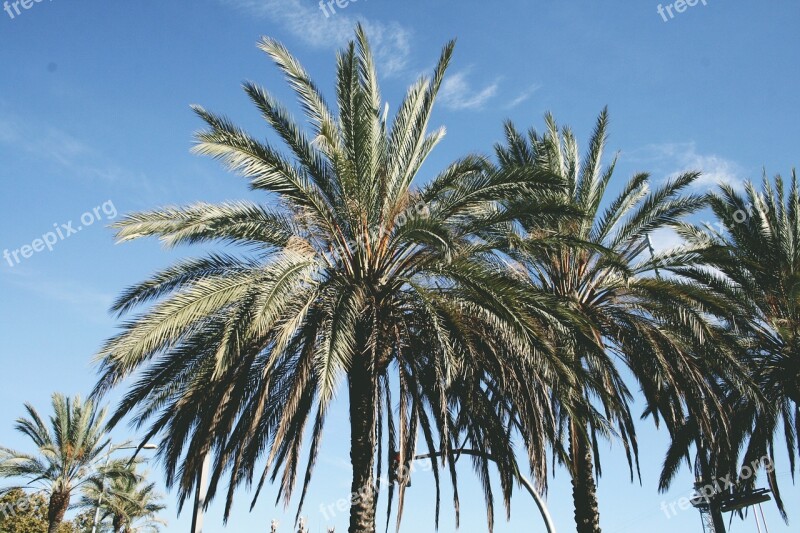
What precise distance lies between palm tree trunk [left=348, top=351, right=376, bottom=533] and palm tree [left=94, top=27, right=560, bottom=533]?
2cm

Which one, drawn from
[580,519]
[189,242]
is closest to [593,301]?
[580,519]

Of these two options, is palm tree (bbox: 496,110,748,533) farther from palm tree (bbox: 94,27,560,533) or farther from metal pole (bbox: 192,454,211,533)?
metal pole (bbox: 192,454,211,533)

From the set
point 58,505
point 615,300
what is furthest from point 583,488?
point 58,505

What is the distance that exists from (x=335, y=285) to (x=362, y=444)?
2.52 meters

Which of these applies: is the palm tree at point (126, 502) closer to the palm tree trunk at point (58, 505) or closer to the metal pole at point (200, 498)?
the palm tree trunk at point (58, 505)

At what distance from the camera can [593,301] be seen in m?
14.1

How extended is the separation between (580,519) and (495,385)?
10.7 ft

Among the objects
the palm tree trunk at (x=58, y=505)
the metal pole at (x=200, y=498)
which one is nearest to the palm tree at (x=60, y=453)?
the palm tree trunk at (x=58, y=505)

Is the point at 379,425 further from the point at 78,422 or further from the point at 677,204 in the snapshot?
the point at 78,422

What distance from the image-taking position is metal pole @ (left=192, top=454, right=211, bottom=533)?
11078 mm

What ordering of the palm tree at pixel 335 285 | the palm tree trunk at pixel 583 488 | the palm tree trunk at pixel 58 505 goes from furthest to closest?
the palm tree trunk at pixel 58 505 → the palm tree trunk at pixel 583 488 → the palm tree at pixel 335 285

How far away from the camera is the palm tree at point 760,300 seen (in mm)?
15133

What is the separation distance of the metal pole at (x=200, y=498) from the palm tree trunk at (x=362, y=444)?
237 cm

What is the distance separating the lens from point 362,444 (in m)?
10.8
